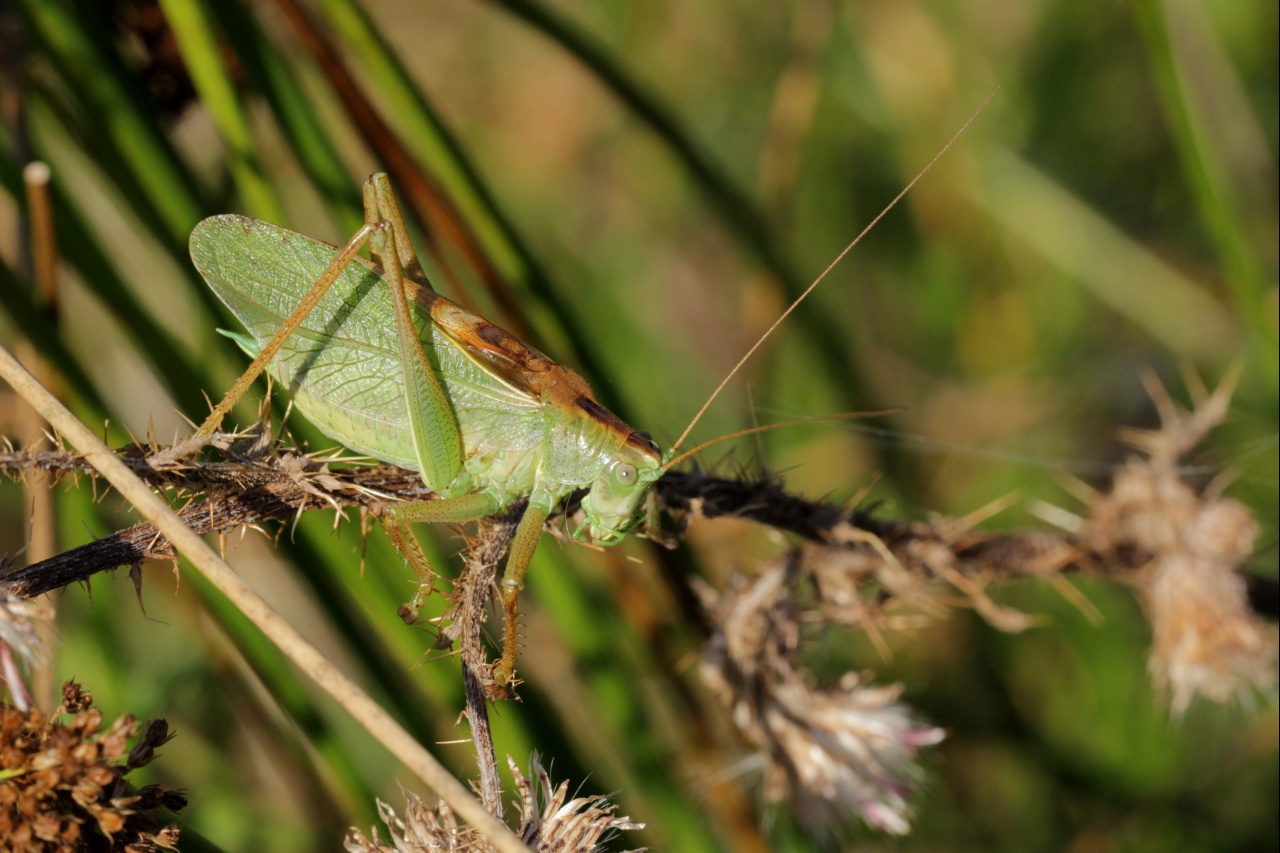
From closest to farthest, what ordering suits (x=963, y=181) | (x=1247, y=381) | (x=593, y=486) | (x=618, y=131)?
(x=593, y=486) < (x=1247, y=381) < (x=963, y=181) < (x=618, y=131)

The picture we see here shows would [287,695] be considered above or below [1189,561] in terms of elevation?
below

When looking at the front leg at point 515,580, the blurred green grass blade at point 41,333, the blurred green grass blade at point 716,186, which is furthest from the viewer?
the blurred green grass blade at point 716,186

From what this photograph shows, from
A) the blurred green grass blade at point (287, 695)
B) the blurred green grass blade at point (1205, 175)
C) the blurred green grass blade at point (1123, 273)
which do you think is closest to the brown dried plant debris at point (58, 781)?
the blurred green grass blade at point (287, 695)

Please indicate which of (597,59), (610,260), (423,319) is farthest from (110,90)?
(610,260)

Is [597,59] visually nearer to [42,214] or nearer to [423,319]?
[423,319]

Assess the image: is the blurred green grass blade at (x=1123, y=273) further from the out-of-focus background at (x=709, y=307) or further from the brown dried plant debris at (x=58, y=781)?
the brown dried plant debris at (x=58, y=781)

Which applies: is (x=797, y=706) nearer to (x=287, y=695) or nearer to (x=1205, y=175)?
(x=287, y=695)

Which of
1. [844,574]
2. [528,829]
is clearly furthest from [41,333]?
[844,574]
